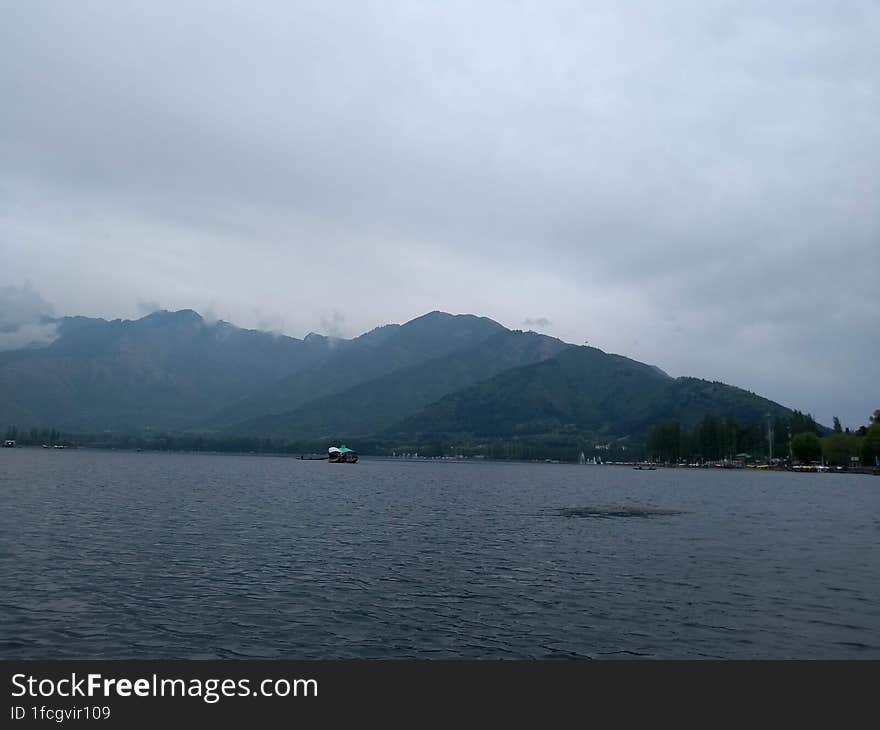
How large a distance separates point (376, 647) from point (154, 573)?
25.8m

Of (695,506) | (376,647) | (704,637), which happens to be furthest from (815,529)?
(376,647)

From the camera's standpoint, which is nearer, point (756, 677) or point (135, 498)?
point (756, 677)

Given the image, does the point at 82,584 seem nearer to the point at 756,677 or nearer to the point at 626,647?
the point at 626,647

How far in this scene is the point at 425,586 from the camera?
5100 centimetres

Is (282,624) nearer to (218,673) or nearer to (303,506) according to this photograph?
(218,673)

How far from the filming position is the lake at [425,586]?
1421 inches

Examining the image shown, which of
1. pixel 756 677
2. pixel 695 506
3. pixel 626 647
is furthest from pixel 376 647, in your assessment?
pixel 695 506

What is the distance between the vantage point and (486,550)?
70125 millimetres

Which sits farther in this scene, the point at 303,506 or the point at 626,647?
the point at 303,506

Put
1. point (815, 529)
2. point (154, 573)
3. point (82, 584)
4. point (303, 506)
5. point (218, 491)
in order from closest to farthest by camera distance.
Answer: point (82, 584) < point (154, 573) < point (815, 529) < point (303, 506) < point (218, 491)

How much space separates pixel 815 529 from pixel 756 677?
72547 millimetres

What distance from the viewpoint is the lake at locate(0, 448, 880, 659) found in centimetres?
3609

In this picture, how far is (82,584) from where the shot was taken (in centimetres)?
4812

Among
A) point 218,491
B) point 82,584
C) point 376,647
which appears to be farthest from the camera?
point 218,491
